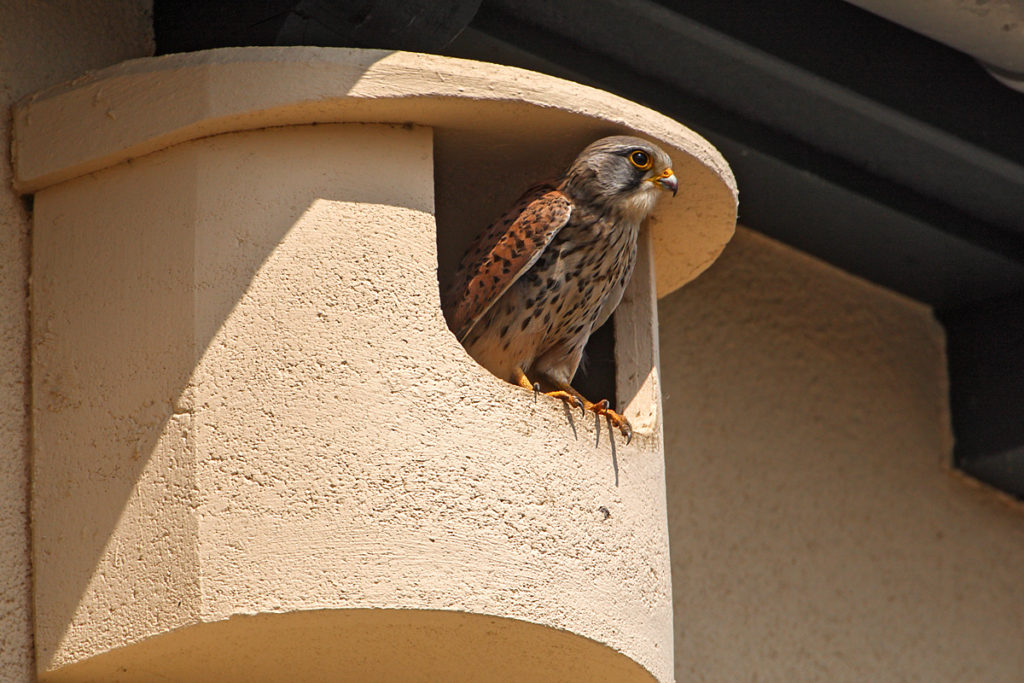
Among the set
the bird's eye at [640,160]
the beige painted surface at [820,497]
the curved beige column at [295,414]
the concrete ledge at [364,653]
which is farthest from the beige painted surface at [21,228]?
the beige painted surface at [820,497]

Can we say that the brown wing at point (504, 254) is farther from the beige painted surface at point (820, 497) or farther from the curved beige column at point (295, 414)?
the beige painted surface at point (820, 497)

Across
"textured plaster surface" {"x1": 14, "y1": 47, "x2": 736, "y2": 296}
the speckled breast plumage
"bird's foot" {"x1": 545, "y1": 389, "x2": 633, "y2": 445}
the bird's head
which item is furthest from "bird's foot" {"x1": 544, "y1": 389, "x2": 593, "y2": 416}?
"textured plaster surface" {"x1": 14, "y1": 47, "x2": 736, "y2": 296}

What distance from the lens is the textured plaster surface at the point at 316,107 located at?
369cm

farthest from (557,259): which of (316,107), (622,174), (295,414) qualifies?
(295,414)

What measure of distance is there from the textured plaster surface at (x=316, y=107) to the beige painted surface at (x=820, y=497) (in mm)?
1225

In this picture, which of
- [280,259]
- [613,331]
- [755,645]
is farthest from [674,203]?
[755,645]

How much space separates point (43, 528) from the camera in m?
3.66

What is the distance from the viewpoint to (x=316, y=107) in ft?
12.1

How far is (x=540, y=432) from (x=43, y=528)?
3.67ft

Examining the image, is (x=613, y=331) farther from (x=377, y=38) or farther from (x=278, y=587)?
(x=278, y=587)

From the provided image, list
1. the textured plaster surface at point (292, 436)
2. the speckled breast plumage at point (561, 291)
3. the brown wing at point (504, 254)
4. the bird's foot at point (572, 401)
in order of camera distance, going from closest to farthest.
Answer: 1. the textured plaster surface at point (292, 436)
2. the bird's foot at point (572, 401)
3. the brown wing at point (504, 254)
4. the speckled breast plumage at point (561, 291)

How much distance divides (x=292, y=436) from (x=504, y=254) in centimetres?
81

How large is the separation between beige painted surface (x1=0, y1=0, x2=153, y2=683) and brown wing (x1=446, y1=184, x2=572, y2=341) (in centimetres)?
102

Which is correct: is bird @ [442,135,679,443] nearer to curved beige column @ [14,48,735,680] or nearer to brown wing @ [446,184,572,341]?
brown wing @ [446,184,572,341]
